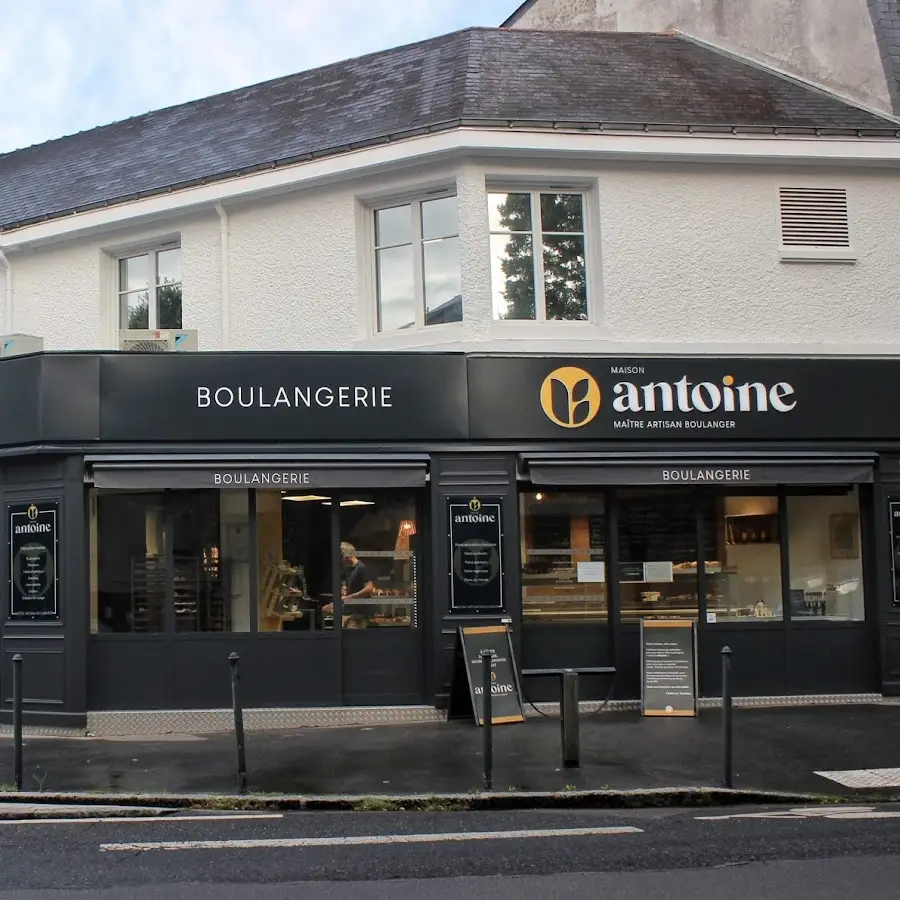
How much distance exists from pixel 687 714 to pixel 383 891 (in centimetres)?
674

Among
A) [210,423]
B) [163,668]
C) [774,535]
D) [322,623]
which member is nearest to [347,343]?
[210,423]

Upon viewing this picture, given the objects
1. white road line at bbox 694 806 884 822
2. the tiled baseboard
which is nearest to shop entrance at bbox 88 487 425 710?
the tiled baseboard

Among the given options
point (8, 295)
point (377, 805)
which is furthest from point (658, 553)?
point (8, 295)

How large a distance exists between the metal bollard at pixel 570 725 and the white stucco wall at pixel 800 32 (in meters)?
8.67

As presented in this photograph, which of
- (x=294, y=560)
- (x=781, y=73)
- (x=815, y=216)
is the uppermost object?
(x=781, y=73)

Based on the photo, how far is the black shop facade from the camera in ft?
39.9

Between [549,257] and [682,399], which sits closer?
[682,399]

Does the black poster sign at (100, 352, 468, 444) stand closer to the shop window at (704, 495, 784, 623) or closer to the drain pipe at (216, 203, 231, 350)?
the drain pipe at (216, 203, 231, 350)

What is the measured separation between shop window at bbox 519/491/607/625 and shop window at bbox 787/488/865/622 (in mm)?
2292

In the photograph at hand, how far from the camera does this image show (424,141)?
12336mm

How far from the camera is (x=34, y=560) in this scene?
1235cm

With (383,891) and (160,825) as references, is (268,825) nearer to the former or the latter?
(160,825)

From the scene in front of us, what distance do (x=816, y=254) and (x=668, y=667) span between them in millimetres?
4995

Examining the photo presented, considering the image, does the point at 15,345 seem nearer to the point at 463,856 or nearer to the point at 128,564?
the point at 128,564
